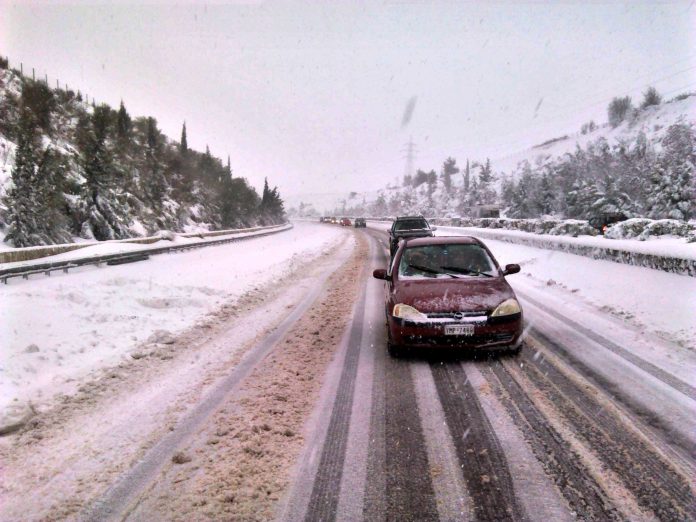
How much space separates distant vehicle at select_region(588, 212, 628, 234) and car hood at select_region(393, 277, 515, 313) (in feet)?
130

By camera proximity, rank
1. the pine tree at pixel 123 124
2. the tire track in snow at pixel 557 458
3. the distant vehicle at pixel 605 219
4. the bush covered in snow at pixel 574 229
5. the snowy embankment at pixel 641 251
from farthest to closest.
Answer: the pine tree at pixel 123 124 → the distant vehicle at pixel 605 219 → the bush covered in snow at pixel 574 229 → the snowy embankment at pixel 641 251 → the tire track in snow at pixel 557 458

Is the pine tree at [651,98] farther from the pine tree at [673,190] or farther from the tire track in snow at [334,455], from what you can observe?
the tire track in snow at [334,455]

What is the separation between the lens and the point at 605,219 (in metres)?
43.9

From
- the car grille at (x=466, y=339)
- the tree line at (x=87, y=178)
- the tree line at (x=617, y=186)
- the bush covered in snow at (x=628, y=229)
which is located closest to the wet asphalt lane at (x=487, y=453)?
the car grille at (x=466, y=339)

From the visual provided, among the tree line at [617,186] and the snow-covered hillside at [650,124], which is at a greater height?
the snow-covered hillside at [650,124]

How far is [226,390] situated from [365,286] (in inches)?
281

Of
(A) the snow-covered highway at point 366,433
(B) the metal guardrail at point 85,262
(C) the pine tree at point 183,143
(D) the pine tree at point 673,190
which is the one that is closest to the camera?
(A) the snow-covered highway at point 366,433

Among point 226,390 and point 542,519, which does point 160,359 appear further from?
point 542,519

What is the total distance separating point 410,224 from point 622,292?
9.29m

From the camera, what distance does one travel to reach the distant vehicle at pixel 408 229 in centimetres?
1669

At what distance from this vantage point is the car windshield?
6133mm

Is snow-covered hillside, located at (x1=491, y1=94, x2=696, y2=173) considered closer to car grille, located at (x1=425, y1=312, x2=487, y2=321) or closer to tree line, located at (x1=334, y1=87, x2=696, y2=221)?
tree line, located at (x1=334, y1=87, x2=696, y2=221)

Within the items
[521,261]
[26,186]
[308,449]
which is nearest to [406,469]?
[308,449]

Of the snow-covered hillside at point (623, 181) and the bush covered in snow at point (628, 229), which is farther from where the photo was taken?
the snow-covered hillside at point (623, 181)
